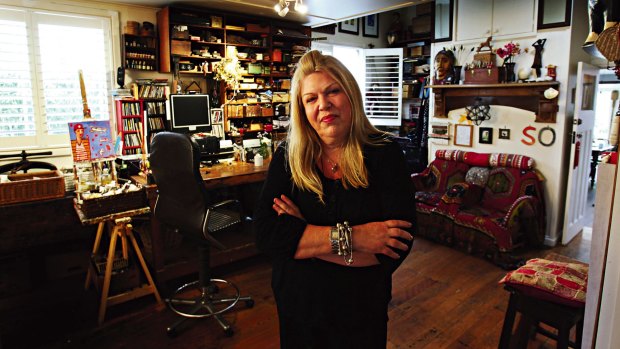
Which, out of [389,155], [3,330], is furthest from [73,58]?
[389,155]

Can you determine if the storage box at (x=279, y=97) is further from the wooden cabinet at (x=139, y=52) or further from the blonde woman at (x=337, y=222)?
the blonde woman at (x=337, y=222)

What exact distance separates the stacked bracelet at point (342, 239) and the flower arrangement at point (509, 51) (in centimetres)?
402

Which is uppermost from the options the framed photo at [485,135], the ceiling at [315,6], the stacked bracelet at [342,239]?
the ceiling at [315,6]

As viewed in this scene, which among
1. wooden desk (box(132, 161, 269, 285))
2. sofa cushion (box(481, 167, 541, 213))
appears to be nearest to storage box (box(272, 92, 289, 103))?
wooden desk (box(132, 161, 269, 285))

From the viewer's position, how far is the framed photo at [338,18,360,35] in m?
7.28

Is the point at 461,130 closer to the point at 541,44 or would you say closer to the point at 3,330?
the point at 541,44

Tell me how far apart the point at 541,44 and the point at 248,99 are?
12.8 feet

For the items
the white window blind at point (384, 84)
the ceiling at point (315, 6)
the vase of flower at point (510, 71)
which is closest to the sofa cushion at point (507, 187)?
the vase of flower at point (510, 71)

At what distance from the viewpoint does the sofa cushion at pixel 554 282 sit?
1.73 metres

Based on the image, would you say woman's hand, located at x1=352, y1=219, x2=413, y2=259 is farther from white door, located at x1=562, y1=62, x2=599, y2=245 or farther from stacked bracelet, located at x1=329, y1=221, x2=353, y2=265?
white door, located at x1=562, y1=62, x2=599, y2=245

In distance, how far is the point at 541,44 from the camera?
416 centimetres

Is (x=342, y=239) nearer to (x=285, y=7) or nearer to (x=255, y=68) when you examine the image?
(x=285, y=7)

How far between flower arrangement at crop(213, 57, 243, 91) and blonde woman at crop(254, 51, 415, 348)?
15.1 ft

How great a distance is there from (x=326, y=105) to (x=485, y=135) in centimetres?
398
